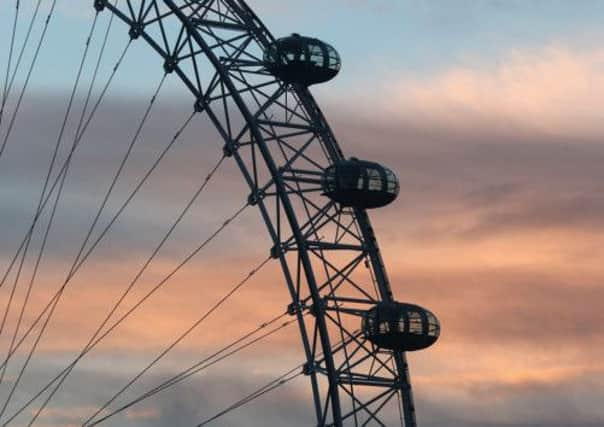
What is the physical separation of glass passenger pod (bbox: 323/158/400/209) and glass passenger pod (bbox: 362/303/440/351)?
421 cm

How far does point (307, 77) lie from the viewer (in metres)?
76.8

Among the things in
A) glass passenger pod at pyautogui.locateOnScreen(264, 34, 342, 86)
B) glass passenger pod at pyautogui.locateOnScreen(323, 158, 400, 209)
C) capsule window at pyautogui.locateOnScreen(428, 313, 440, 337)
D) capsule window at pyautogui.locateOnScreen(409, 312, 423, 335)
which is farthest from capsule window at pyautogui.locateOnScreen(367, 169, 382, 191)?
capsule window at pyautogui.locateOnScreen(428, 313, 440, 337)

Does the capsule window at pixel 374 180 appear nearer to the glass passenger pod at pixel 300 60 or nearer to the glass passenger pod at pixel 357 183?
the glass passenger pod at pixel 357 183

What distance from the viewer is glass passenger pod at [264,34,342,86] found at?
250ft

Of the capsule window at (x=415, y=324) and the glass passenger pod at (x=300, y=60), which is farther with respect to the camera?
the capsule window at (x=415, y=324)

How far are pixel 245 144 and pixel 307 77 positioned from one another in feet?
11.3

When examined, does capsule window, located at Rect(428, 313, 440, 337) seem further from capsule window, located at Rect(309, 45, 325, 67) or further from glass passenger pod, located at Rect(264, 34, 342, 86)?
capsule window, located at Rect(309, 45, 325, 67)

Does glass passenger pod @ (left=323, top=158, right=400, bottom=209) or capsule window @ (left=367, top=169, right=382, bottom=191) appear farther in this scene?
capsule window @ (left=367, top=169, right=382, bottom=191)

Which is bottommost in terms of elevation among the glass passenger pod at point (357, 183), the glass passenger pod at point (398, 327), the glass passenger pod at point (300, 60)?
the glass passenger pod at point (398, 327)

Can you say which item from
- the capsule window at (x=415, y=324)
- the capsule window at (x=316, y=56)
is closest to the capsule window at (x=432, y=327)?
the capsule window at (x=415, y=324)

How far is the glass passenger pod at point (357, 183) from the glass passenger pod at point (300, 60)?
339 cm

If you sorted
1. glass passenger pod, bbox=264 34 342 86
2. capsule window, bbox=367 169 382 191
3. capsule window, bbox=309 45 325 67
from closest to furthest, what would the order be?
glass passenger pod, bbox=264 34 342 86 → capsule window, bbox=309 45 325 67 → capsule window, bbox=367 169 382 191

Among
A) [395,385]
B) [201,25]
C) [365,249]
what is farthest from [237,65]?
[395,385]

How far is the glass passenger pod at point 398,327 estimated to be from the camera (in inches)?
3086
